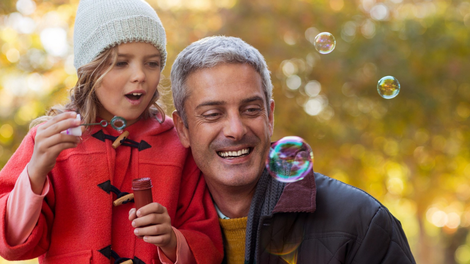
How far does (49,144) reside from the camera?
2352 mm

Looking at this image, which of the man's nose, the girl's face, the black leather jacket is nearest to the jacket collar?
the black leather jacket

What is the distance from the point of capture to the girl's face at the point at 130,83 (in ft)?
9.27

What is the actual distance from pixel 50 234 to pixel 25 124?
564cm

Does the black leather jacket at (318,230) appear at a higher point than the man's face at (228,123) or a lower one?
lower

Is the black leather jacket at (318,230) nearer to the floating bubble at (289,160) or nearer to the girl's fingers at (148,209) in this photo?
the floating bubble at (289,160)

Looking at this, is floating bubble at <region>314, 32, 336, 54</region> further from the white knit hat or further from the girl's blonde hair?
the girl's blonde hair

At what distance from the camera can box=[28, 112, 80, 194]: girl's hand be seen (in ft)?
7.73

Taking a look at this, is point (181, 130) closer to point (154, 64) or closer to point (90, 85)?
point (154, 64)

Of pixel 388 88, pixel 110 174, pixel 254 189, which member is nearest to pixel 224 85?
pixel 254 189

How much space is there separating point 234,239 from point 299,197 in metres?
0.54

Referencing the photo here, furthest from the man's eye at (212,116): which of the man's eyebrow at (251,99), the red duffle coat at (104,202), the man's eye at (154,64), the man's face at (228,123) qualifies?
the man's eye at (154,64)

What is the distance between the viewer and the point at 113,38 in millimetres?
2855

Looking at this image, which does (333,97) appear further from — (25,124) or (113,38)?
(113,38)

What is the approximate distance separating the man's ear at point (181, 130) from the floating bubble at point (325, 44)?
1.51 m
